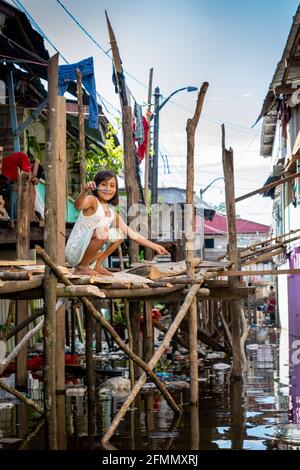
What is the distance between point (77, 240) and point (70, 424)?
1.98 m

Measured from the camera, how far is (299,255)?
69.3 ft

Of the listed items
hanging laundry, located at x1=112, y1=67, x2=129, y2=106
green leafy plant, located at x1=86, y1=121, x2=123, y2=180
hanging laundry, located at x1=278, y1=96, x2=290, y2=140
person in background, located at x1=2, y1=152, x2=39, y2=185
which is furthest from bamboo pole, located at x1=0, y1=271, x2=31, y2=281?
hanging laundry, located at x1=278, y1=96, x2=290, y2=140

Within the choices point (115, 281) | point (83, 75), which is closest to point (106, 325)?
point (115, 281)

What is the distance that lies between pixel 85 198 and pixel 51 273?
3.88ft

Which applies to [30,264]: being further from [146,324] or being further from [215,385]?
[215,385]

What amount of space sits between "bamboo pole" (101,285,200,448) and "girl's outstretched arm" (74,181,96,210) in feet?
5.34

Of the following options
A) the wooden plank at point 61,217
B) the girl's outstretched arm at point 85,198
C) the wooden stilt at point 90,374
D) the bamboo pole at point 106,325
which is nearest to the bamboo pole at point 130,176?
the wooden stilt at point 90,374

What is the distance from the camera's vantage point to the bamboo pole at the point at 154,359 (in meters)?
7.38

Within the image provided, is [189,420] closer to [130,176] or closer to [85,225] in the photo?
[85,225]

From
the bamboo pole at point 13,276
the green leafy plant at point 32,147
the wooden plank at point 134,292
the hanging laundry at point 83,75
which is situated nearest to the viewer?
the bamboo pole at point 13,276

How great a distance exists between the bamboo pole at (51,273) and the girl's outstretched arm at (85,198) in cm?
40

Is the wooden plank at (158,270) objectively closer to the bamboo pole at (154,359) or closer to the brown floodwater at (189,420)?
the bamboo pole at (154,359)

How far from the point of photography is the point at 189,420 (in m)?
8.92

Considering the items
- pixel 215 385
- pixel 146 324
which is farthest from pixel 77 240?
pixel 215 385
